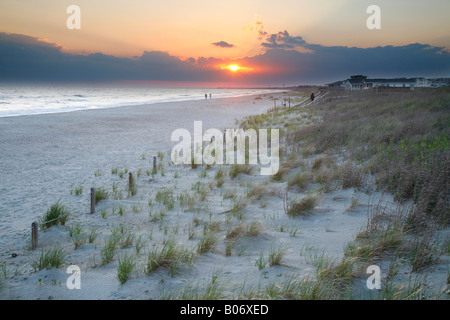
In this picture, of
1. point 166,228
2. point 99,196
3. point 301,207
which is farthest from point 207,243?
point 99,196

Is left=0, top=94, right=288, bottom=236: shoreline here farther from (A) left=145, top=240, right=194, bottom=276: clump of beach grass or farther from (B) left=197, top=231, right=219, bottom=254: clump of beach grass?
(B) left=197, top=231, right=219, bottom=254: clump of beach grass

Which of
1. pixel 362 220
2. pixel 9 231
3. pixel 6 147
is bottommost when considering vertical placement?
pixel 9 231

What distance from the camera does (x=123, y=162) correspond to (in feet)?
35.8

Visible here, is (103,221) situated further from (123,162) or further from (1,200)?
(123,162)

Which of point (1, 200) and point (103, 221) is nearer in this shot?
point (103, 221)

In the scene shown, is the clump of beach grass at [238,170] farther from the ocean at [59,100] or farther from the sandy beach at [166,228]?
the ocean at [59,100]

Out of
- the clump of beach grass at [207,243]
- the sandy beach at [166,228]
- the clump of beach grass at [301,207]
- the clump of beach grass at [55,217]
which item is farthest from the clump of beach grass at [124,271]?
the clump of beach grass at [301,207]

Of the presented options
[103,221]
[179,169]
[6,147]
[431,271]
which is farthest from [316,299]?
[6,147]

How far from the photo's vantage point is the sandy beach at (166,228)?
3319 millimetres

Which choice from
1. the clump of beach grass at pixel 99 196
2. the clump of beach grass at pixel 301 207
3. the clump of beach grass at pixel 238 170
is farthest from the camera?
the clump of beach grass at pixel 238 170

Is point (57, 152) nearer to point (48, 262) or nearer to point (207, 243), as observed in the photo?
point (48, 262)
